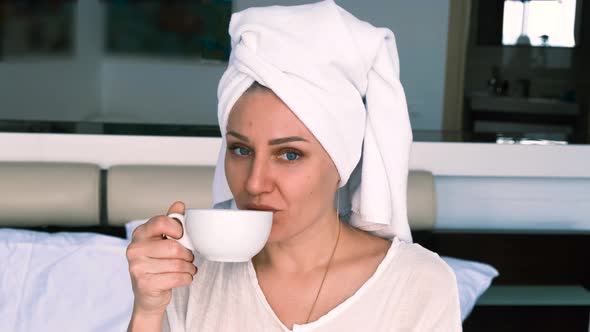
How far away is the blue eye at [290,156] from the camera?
3.70 feet

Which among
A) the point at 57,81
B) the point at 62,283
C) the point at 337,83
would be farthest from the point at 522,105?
the point at 337,83

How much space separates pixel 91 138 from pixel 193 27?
2033 mm

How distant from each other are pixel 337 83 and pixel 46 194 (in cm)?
110

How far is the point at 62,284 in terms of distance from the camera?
181 cm

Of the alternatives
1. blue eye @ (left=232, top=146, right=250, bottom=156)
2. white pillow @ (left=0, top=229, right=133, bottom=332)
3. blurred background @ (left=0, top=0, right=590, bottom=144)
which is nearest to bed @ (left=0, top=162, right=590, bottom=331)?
white pillow @ (left=0, top=229, right=133, bottom=332)

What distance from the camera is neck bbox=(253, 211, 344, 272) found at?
4.27 ft

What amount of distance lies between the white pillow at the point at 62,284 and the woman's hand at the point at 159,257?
84 centimetres

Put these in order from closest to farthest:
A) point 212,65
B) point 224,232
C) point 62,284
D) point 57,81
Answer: point 224,232 < point 62,284 < point 57,81 < point 212,65

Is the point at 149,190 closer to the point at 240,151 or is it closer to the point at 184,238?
the point at 240,151

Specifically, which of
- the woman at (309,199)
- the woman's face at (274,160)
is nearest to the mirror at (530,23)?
the woman at (309,199)

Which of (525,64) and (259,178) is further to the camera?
(525,64)

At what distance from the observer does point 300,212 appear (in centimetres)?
114

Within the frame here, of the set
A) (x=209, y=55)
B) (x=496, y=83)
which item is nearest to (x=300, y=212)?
(x=209, y=55)

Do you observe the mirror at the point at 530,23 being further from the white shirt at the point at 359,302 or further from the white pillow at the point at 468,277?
the white shirt at the point at 359,302
